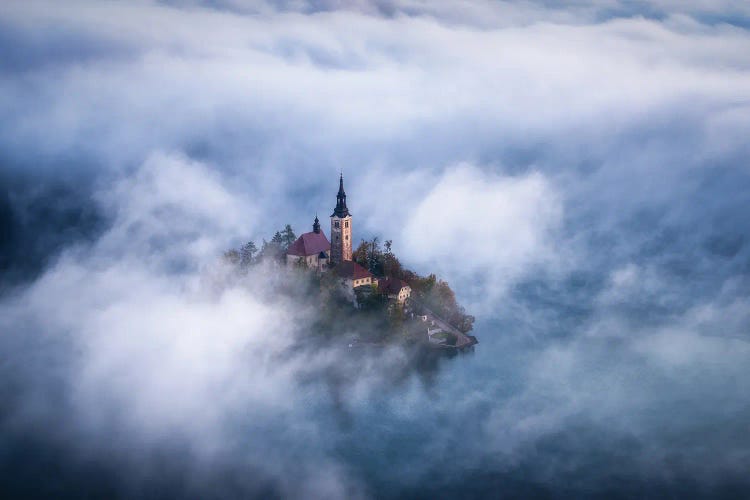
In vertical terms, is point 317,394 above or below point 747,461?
above

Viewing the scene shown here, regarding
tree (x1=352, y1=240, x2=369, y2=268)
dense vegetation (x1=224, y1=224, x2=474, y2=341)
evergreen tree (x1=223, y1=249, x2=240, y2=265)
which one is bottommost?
dense vegetation (x1=224, y1=224, x2=474, y2=341)

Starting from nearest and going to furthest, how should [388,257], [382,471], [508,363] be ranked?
[382,471] < [508,363] < [388,257]

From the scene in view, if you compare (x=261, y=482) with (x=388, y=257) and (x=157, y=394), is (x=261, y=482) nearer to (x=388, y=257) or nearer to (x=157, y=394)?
(x=157, y=394)

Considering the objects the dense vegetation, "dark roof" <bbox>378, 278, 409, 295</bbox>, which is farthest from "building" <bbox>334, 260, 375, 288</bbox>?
"dark roof" <bbox>378, 278, 409, 295</bbox>

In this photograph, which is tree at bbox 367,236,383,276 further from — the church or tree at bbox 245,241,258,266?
tree at bbox 245,241,258,266

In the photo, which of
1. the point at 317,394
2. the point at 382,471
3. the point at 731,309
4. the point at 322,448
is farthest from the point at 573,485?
the point at 731,309

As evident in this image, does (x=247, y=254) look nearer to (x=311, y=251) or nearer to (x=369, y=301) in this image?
(x=311, y=251)

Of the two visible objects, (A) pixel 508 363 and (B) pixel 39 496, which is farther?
(A) pixel 508 363

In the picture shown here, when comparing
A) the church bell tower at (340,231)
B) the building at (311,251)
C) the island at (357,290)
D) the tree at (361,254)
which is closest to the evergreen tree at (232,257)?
the island at (357,290)

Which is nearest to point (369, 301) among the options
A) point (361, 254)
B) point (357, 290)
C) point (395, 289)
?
point (357, 290)
